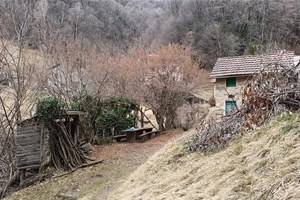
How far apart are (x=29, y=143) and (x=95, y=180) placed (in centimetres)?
274

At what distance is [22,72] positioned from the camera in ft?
38.7

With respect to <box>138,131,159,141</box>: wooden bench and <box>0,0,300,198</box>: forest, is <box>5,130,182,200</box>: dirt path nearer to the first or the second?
<box>0,0,300,198</box>: forest

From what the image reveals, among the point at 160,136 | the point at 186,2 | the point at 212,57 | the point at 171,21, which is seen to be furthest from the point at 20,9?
the point at 186,2

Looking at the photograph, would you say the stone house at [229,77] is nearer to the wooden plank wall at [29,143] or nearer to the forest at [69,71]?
the forest at [69,71]

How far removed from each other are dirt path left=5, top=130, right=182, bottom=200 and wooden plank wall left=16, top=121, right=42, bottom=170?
1.15 metres

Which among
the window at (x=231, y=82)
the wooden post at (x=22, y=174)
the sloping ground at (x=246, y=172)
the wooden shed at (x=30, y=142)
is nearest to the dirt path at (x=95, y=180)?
the wooden post at (x=22, y=174)

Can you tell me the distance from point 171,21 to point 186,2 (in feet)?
10.4

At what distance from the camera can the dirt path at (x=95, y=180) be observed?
25.3ft

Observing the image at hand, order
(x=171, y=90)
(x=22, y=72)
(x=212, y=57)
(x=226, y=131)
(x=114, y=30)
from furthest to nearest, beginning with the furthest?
(x=114, y=30) < (x=212, y=57) < (x=171, y=90) < (x=22, y=72) < (x=226, y=131)

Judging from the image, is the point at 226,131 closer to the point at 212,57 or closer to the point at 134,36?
the point at 212,57

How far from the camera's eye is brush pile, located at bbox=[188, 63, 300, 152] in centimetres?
418

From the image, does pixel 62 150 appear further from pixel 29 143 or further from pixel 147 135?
pixel 147 135

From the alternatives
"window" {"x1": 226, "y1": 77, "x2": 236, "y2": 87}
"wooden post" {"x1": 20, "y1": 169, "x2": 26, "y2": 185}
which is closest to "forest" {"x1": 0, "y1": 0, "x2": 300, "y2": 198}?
"wooden post" {"x1": 20, "y1": 169, "x2": 26, "y2": 185}

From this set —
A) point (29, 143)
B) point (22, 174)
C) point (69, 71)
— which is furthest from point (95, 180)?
point (69, 71)
